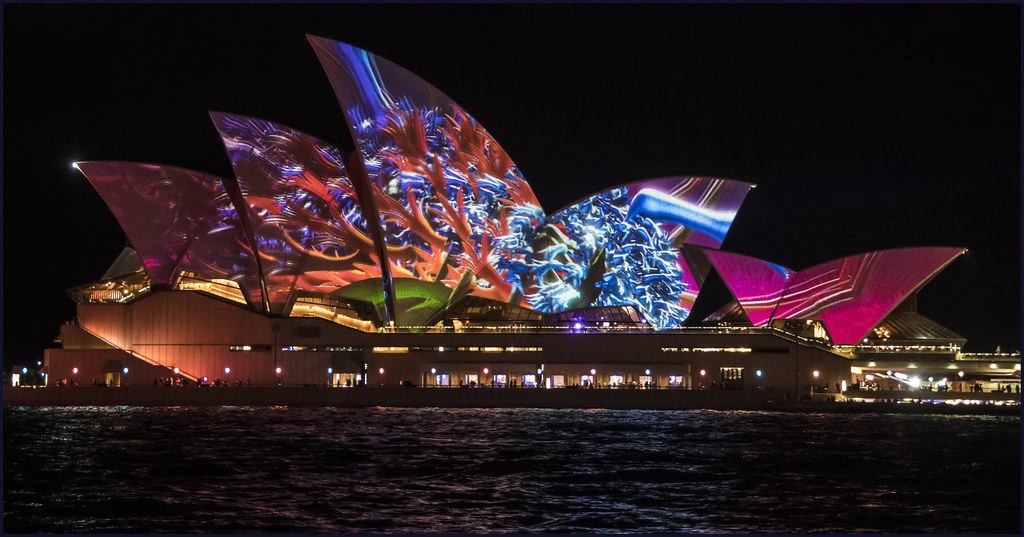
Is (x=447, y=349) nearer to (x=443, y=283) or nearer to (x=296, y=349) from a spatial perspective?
(x=443, y=283)

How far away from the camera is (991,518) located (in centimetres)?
2312

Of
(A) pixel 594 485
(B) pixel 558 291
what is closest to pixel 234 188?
(B) pixel 558 291

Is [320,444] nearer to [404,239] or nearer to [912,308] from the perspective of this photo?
[404,239]

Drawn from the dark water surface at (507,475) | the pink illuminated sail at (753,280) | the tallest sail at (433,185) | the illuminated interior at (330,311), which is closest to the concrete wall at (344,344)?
the illuminated interior at (330,311)

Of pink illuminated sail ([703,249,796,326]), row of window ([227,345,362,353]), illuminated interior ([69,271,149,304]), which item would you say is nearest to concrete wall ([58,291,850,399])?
row of window ([227,345,362,353])

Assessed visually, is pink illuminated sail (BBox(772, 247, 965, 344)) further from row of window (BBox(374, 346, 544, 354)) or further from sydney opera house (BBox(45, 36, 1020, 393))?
row of window (BBox(374, 346, 544, 354))

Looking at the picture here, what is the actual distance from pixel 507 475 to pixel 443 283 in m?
33.3

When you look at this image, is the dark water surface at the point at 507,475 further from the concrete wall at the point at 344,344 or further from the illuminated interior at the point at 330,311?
the illuminated interior at the point at 330,311

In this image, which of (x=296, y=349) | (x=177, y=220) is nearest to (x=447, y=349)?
(x=296, y=349)

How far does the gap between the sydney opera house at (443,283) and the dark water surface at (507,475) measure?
1436 cm

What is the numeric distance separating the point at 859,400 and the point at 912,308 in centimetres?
1677

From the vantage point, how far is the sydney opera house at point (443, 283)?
195 ft

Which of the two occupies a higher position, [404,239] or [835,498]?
[404,239]

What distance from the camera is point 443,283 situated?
204ft
